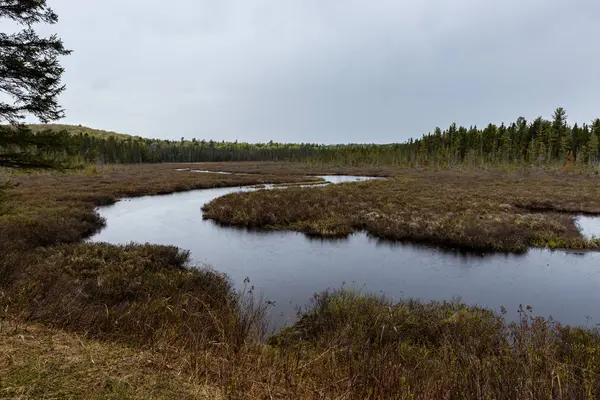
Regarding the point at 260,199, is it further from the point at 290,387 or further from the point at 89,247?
the point at 290,387

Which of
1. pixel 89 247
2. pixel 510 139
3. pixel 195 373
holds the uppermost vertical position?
pixel 510 139

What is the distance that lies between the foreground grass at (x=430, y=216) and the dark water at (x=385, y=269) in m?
1.42

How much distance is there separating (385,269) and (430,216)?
10.2 m

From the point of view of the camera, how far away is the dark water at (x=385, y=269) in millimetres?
11133

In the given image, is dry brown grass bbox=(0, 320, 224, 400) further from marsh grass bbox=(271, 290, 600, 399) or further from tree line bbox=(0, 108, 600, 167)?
tree line bbox=(0, 108, 600, 167)

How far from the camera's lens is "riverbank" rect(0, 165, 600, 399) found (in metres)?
4.09

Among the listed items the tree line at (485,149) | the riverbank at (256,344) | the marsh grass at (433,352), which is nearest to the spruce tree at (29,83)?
the riverbank at (256,344)

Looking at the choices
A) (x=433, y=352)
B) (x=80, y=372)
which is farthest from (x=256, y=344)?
(x=433, y=352)

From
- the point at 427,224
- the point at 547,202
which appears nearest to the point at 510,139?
the point at 547,202

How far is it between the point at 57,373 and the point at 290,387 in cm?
291

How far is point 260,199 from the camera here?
28547 millimetres

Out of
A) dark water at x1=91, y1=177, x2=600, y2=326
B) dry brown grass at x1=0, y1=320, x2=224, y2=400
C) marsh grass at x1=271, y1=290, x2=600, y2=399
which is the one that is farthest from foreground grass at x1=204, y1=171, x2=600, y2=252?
dry brown grass at x1=0, y1=320, x2=224, y2=400

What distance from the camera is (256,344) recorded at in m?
6.16

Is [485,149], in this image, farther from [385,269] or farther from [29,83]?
[29,83]
